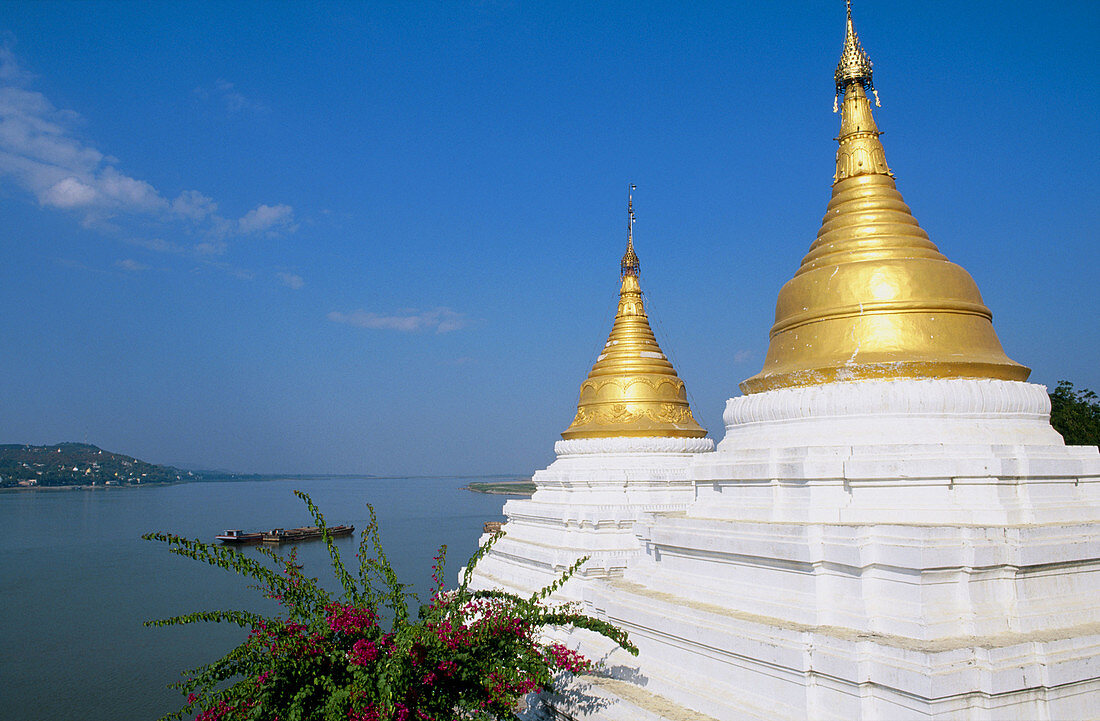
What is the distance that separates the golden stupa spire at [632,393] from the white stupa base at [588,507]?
232mm

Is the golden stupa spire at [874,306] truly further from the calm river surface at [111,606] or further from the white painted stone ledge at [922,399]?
the calm river surface at [111,606]

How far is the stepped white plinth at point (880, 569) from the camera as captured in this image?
5.75m

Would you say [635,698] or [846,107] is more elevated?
[846,107]

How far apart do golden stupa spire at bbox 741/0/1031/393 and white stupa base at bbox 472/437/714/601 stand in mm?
5266

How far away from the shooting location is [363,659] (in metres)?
5.70

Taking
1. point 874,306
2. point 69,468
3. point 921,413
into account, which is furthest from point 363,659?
point 69,468

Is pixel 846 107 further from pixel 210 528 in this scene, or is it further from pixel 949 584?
pixel 210 528

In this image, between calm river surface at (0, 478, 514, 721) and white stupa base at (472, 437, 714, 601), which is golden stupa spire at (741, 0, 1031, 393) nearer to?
white stupa base at (472, 437, 714, 601)

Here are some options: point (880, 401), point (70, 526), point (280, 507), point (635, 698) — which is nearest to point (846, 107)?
point (880, 401)

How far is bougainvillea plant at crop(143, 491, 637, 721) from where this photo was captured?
5547 millimetres

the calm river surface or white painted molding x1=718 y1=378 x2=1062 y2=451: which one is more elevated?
white painted molding x1=718 y1=378 x2=1062 y2=451

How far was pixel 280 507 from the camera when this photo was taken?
8656cm

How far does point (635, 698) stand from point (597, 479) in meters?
7.66

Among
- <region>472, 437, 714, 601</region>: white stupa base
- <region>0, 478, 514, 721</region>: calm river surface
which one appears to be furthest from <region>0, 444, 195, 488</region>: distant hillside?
<region>472, 437, 714, 601</region>: white stupa base
